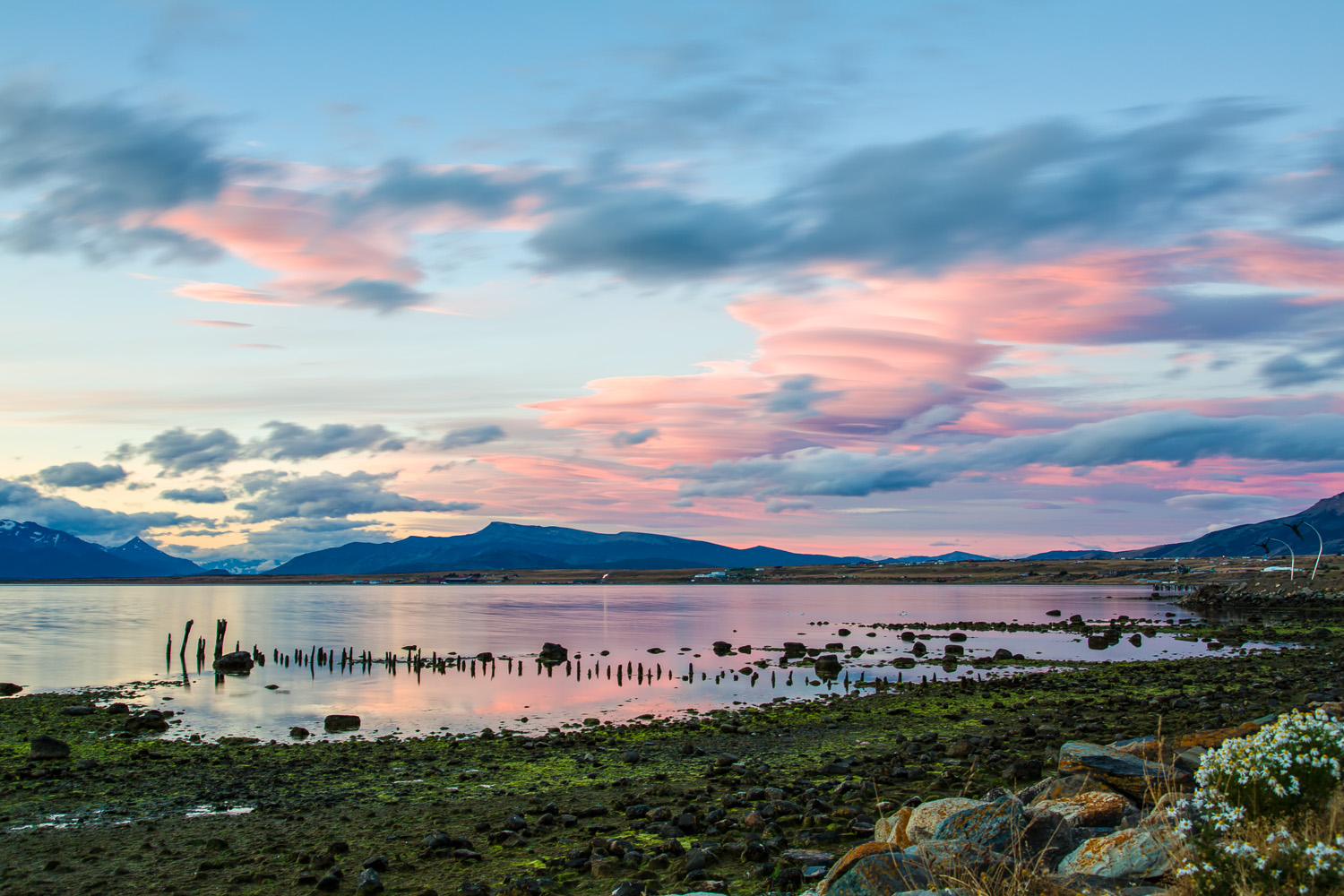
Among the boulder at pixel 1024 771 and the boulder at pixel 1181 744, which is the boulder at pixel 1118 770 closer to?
the boulder at pixel 1181 744

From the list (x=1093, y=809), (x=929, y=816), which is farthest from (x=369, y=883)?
(x=1093, y=809)

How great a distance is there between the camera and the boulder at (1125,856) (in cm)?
818

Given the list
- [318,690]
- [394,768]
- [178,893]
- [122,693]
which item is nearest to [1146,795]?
[178,893]

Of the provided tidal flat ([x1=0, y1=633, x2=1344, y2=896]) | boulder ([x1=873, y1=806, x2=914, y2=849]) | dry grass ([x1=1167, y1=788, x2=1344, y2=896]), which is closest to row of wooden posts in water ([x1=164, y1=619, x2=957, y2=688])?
tidal flat ([x1=0, y1=633, x2=1344, y2=896])

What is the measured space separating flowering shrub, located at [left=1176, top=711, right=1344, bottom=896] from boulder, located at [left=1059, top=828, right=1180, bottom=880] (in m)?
0.45

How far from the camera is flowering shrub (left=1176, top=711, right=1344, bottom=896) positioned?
6281mm

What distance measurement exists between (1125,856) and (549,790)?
14460 millimetres

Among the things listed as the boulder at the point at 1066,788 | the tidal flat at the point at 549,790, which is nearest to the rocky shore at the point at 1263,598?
the tidal flat at the point at 549,790

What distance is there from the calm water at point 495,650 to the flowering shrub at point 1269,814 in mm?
28411

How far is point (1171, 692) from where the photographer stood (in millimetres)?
32062

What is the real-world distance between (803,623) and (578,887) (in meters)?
80.8

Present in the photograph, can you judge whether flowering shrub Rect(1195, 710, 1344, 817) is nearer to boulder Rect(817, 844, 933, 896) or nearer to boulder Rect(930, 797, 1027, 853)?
boulder Rect(930, 797, 1027, 853)

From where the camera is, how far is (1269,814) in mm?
7363

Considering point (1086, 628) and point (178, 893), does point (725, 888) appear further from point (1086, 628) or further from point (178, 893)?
point (1086, 628)
